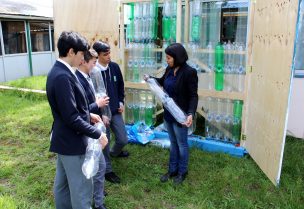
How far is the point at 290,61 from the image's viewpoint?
9.53ft

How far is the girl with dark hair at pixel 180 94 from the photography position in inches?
125

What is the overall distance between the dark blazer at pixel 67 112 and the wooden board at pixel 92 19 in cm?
269

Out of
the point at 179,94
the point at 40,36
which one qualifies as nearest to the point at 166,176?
the point at 179,94

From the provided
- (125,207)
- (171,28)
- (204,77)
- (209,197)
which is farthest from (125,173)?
(171,28)

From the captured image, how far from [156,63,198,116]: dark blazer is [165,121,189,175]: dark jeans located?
0.75 feet

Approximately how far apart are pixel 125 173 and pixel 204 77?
5.90 feet

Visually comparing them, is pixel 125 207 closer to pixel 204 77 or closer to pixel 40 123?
pixel 204 77

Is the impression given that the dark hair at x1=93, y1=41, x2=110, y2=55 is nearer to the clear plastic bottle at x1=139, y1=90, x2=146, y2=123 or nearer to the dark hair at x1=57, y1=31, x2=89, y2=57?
the dark hair at x1=57, y1=31, x2=89, y2=57

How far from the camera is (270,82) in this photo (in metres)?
3.36

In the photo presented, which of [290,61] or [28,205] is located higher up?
[290,61]

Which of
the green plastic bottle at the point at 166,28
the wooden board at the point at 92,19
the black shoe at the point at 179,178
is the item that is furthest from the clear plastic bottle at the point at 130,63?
the black shoe at the point at 179,178

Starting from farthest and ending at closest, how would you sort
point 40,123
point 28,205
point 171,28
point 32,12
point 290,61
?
point 32,12, point 40,123, point 171,28, point 28,205, point 290,61

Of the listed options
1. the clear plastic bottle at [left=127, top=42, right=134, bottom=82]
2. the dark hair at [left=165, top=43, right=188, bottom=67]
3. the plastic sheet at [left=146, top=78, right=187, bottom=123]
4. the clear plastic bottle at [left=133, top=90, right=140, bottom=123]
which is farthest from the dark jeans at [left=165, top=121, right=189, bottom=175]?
the clear plastic bottle at [left=127, top=42, right=134, bottom=82]

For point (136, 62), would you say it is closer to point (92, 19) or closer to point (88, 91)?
point (92, 19)
